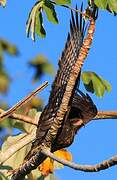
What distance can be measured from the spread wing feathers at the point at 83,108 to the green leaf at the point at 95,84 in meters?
→ 0.14

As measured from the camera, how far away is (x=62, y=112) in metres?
2.12

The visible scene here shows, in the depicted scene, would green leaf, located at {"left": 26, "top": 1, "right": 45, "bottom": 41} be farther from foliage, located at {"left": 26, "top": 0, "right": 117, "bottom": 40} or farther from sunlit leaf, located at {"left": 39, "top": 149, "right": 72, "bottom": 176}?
sunlit leaf, located at {"left": 39, "top": 149, "right": 72, "bottom": 176}

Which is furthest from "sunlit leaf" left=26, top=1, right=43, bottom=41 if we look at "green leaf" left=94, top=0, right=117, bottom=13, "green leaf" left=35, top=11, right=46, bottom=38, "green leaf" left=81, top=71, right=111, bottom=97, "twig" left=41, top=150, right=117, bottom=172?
"twig" left=41, top=150, right=117, bottom=172

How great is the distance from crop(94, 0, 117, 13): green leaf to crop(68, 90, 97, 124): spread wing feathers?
1.11 ft

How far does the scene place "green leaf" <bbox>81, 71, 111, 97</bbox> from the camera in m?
2.50

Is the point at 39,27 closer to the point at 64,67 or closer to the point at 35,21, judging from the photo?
the point at 35,21

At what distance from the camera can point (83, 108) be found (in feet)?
7.64

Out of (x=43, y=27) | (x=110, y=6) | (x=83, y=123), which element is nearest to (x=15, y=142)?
(x=83, y=123)

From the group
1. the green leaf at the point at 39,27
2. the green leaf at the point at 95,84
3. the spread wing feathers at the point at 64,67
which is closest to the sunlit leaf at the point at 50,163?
the green leaf at the point at 95,84

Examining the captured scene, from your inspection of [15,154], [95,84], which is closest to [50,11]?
[95,84]

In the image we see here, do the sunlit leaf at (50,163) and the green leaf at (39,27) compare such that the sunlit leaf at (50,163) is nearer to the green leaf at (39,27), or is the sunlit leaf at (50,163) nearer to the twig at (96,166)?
the green leaf at (39,27)

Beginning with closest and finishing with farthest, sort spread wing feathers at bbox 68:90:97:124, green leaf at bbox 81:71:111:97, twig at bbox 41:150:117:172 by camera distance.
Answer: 1. twig at bbox 41:150:117:172
2. spread wing feathers at bbox 68:90:97:124
3. green leaf at bbox 81:71:111:97

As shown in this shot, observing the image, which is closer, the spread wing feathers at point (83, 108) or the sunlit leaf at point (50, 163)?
the spread wing feathers at point (83, 108)

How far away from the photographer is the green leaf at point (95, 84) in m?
2.50
